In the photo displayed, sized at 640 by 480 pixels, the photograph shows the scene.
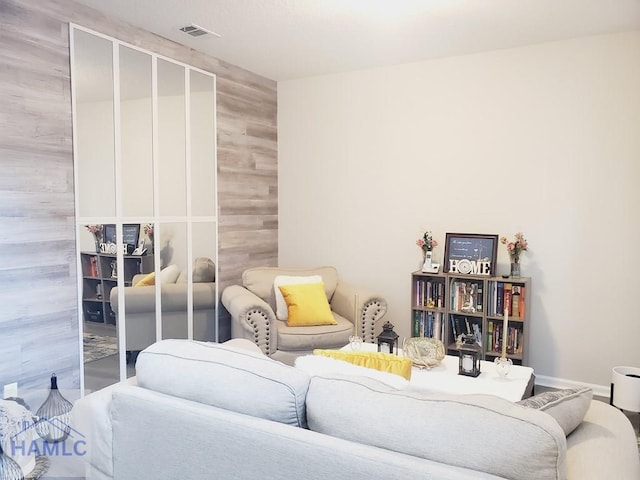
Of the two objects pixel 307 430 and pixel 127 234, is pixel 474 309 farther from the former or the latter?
pixel 307 430

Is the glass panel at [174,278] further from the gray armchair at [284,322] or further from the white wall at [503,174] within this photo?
the white wall at [503,174]

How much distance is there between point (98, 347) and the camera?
3.34 meters

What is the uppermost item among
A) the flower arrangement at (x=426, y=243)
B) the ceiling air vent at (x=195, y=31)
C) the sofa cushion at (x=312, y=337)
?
the ceiling air vent at (x=195, y=31)

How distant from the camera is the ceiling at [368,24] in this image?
3.10m

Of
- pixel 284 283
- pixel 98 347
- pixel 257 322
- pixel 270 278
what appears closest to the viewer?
pixel 98 347

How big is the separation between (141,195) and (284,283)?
1.34 meters

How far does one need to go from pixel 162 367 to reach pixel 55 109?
6.82 ft

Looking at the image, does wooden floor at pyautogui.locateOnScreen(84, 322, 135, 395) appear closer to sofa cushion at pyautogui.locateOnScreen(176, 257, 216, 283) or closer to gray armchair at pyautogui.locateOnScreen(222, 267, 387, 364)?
sofa cushion at pyautogui.locateOnScreen(176, 257, 216, 283)

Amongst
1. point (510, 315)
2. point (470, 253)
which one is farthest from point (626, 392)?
point (470, 253)

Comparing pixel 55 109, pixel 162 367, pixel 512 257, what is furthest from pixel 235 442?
pixel 512 257

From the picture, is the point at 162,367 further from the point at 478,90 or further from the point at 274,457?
the point at 478,90

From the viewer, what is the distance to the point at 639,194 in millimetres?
3541

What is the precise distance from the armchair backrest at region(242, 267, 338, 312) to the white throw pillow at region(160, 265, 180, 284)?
621 mm

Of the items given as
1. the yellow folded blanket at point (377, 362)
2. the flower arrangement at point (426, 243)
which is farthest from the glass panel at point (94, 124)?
the flower arrangement at point (426, 243)
